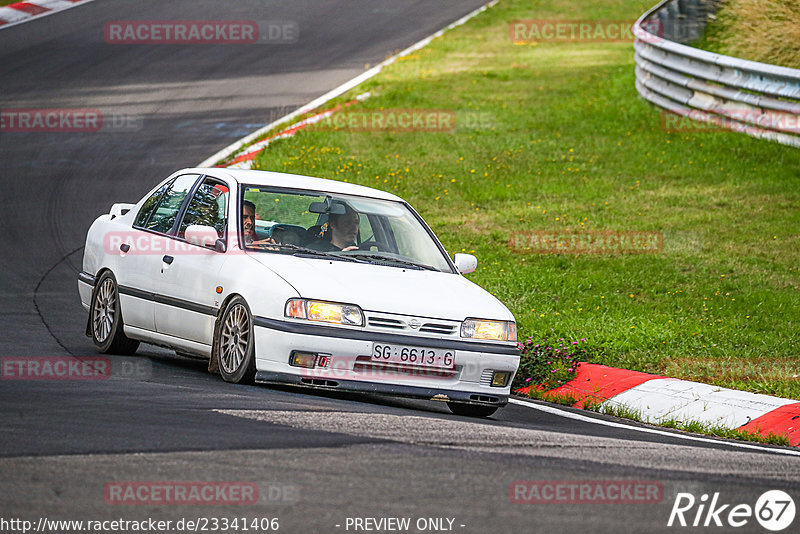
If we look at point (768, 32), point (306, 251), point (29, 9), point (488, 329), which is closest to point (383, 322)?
point (488, 329)

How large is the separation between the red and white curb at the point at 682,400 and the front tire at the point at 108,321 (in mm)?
3349

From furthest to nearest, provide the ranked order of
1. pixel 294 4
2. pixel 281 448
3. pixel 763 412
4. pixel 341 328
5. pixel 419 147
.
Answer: pixel 294 4, pixel 419 147, pixel 763 412, pixel 341 328, pixel 281 448

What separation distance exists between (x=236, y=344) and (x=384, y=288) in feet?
3.37

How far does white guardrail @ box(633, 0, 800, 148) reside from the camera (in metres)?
15.8

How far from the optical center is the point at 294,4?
33125 millimetres

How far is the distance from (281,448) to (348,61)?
21.3m

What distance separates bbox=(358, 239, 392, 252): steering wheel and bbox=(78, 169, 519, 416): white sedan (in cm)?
1

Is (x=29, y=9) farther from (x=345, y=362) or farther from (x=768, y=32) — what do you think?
(x=345, y=362)

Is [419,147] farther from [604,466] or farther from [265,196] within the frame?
[604,466]

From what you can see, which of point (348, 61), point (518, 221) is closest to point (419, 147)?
point (518, 221)

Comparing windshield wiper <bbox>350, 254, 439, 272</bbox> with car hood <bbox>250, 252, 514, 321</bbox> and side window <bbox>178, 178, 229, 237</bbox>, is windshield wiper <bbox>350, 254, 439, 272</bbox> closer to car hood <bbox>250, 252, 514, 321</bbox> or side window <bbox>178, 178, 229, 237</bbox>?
car hood <bbox>250, 252, 514, 321</bbox>

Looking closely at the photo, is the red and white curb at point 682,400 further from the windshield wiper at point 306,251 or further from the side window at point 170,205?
the side window at point 170,205

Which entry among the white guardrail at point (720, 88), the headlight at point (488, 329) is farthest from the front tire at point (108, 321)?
the white guardrail at point (720, 88)

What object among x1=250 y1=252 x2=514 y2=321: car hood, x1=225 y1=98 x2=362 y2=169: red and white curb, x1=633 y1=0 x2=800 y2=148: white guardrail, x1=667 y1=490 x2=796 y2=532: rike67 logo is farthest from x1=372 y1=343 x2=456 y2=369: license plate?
x1=633 y1=0 x2=800 y2=148: white guardrail
